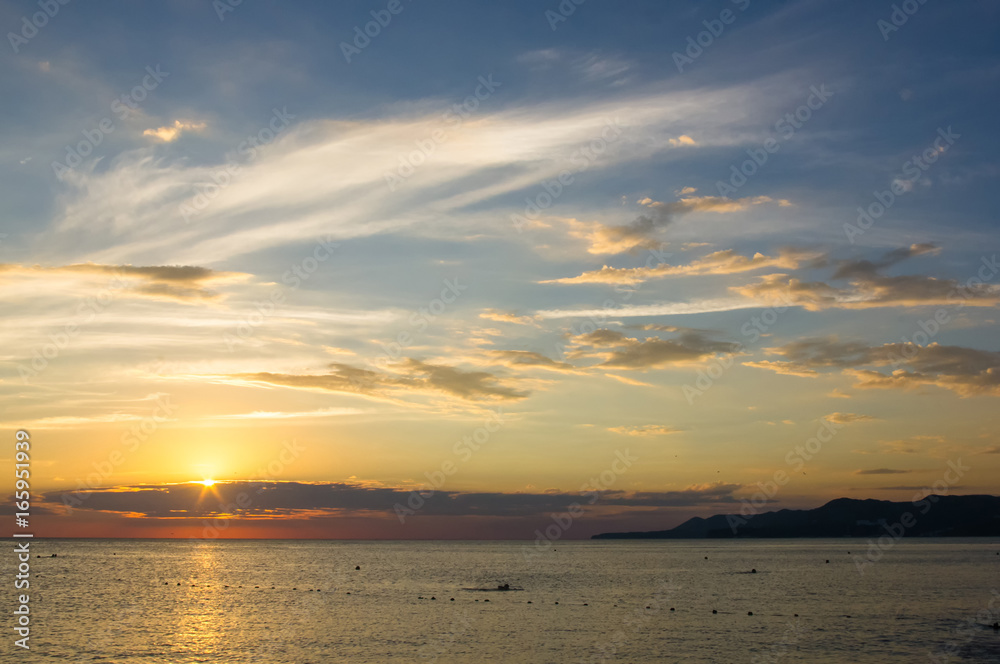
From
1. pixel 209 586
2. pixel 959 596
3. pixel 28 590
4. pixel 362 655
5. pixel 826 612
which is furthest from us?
pixel 209 586

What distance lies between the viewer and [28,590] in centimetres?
10694

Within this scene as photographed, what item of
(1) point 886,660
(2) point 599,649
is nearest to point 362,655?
(2) point 599,649

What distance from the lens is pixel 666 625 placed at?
6788 cm

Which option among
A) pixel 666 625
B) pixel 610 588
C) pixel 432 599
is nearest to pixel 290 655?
pixel 666 625

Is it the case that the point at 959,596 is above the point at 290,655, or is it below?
below

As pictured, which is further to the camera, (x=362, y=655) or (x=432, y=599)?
(x=432, y=599)

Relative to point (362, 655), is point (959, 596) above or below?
below

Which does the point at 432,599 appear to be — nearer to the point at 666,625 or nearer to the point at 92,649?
the point at 666,625

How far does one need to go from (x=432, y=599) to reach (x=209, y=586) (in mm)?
45633

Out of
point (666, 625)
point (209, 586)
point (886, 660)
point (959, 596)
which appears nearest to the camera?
point (886, 660)

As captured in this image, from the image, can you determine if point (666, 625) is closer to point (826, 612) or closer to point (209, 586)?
point (826, 612)

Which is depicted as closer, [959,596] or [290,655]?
[290,655]

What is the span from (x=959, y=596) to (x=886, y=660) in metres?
48.9

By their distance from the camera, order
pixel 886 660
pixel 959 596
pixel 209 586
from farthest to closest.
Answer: pixel 209 586 → pixel 959 596 → pixel 886 660
